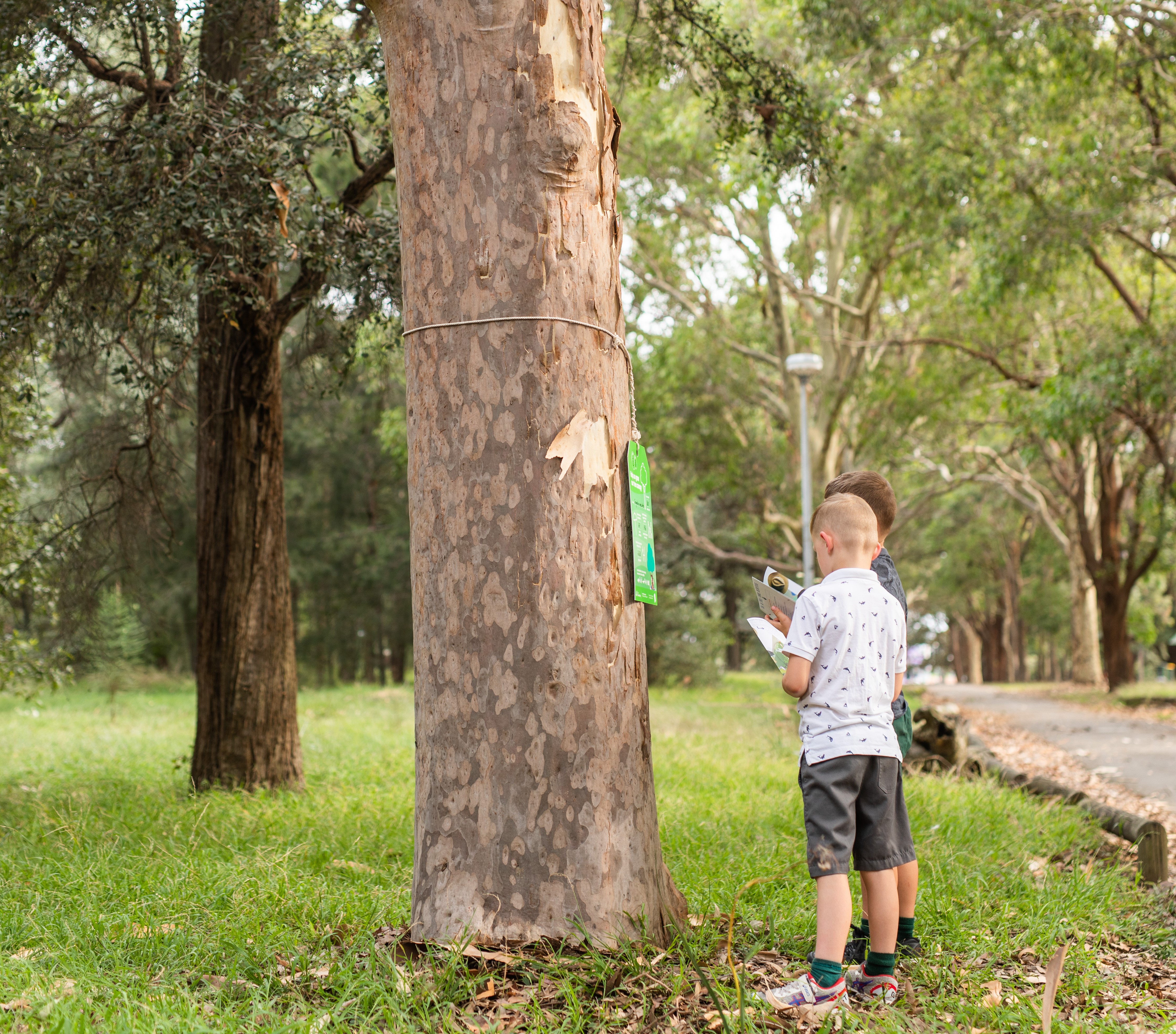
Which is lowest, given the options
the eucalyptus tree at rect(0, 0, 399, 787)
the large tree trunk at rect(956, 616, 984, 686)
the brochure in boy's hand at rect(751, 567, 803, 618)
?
the large tree trunk at rect(956, 616, 984, 686)

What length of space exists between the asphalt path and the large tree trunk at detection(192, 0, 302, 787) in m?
6.90

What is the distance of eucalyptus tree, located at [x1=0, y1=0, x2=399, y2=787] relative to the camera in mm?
5801

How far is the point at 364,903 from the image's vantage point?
4.04 metres

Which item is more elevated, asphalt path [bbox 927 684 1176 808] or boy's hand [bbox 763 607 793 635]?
boy's hand [bbox 763 607 793 635]

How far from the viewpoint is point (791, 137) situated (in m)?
7.96

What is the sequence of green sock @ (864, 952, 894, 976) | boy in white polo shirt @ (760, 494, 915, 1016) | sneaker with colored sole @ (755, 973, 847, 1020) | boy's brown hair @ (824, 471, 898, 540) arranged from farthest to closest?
boy's brown hair @ (824, 471, 898, 540) → green sock @ (864, 952, 894, 976) → boy in white polo shirt @ (760, 494, 915, 1016) → sneaker with colored sole @ (755, 973, 847, 1020)

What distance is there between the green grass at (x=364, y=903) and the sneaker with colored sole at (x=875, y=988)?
0.10 m

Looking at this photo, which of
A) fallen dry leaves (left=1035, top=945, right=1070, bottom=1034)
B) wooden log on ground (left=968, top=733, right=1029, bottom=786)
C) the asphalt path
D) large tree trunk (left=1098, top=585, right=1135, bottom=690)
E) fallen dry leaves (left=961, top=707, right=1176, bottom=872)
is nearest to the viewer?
fallen dry leaves (left=1035, top=945, right=1070, bottom=1034)

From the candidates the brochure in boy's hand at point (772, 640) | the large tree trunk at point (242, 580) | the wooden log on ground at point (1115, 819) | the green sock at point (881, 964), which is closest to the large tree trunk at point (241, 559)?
the large tree trunk at point (242, 580)

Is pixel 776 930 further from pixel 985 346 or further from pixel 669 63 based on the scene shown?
pixel 985 346

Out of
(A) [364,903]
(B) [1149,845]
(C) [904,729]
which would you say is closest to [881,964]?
(C) [904,729]

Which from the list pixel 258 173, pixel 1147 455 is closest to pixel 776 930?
pixel 258 173

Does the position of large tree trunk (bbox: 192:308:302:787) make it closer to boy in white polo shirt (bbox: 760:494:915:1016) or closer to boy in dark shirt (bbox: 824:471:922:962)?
boy in dark shirt (bbox: 824:471:922:962)

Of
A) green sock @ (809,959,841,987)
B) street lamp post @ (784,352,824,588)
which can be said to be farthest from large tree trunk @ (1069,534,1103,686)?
green sock @ (809,959,841,987)
